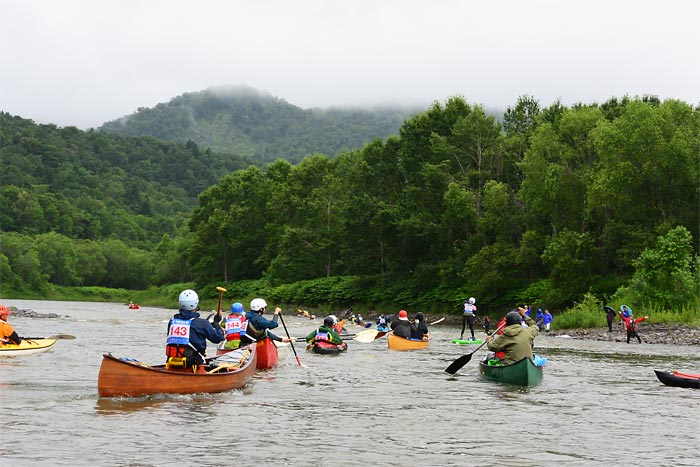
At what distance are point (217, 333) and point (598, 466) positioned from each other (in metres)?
8.29

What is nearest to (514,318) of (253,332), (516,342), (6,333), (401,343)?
(516,342)

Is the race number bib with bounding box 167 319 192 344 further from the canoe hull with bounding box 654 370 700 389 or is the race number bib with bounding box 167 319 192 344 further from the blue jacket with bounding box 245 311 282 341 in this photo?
the canoe hull with bounding box 654 370 700 389

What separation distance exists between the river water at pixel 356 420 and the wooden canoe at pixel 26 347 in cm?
45

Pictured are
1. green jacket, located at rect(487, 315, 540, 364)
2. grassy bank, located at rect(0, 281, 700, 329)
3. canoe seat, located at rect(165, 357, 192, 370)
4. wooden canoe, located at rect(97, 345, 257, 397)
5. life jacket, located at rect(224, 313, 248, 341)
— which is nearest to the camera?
wooden canoe, located at rect(97, 345, 257, 397)

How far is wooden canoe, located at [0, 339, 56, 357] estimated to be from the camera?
2375cm

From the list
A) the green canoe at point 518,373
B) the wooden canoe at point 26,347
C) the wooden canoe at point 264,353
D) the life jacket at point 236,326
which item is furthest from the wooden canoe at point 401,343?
the wooden canoe at point 26,347

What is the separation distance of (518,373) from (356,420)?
255 inches

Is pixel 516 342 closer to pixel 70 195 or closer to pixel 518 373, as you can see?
pixel 518 373

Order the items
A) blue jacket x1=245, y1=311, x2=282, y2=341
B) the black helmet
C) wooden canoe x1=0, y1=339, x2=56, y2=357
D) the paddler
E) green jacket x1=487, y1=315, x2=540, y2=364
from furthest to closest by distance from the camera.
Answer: wooden canoe x1=0, y1=339, x2=56, y2=357, the paddler, blue jacket x1=245, y1=311, x2=282, y2=341, green jacket x1=487, y1=315, x2=540, y2=364, the black helmet

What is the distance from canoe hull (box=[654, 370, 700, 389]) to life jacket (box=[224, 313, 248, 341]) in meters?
11.0

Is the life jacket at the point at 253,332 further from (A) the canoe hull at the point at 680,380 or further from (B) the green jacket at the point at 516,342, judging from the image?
(A) the canoe hull at the point at 680,380

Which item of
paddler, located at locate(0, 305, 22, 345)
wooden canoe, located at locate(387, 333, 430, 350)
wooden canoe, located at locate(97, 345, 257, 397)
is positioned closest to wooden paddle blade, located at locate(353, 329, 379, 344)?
wooden canoe, located at locate(387, 333, 430, 350)

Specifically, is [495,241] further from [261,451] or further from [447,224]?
[261,451]

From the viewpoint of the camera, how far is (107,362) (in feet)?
49.0
